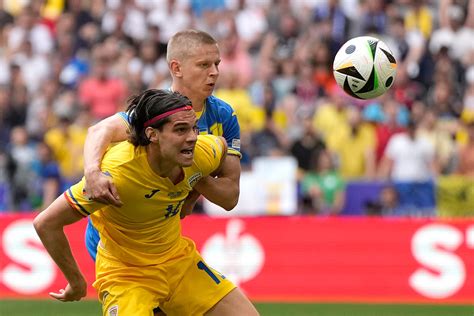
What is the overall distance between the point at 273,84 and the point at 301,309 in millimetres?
5713

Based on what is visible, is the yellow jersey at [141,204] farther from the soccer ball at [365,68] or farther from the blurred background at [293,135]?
the blurred background at [293,135]

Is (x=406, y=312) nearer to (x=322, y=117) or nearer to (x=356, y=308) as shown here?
(x=356, y=308)

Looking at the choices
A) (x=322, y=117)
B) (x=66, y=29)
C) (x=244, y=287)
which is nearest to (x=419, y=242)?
(x=244, y=287)

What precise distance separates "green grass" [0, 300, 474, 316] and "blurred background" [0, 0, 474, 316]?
122mm

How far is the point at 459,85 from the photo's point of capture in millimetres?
17500

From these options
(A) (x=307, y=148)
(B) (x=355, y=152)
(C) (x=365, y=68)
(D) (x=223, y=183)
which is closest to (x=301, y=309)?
(A) (x=307, y=148)

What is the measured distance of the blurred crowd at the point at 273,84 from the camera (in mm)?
15820

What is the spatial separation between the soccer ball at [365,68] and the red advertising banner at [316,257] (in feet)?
18.2

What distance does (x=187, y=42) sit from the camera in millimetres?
7676

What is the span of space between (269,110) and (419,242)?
4112 mm

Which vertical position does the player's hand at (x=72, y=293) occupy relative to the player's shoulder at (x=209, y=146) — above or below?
below

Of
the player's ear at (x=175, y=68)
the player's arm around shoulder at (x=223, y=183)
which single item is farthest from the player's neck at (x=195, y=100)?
the player's arm around shoulder at (x=223, y=183)

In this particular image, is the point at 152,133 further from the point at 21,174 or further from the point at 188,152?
the point at 21,174

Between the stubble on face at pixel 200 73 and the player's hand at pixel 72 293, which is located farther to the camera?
the stubble on face at pixel 200 73
